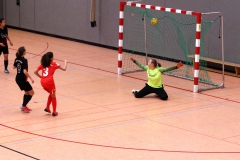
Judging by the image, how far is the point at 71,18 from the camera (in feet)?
79.8

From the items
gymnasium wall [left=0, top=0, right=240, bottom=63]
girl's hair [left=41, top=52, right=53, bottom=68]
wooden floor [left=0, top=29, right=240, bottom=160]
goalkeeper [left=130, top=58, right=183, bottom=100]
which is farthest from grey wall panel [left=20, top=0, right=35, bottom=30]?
girl's hair [left=41, top=52, right=53, bottom=68]

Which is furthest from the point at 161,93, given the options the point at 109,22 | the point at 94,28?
the point at 94,28

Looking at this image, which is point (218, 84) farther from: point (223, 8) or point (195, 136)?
point (195, 136)

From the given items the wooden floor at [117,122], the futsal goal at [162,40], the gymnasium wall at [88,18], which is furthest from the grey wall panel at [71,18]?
the wooden floor at [117,122]

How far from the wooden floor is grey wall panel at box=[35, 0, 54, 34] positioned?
24.2ft

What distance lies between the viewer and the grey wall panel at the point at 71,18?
23766 mm

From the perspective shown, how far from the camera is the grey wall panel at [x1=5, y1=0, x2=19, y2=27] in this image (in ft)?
89.1

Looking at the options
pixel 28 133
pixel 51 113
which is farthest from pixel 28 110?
pixel 28 133

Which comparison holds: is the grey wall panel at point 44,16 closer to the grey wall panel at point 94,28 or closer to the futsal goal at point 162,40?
the grey wall panel at point 94,28

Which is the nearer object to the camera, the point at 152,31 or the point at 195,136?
the point at 195,136

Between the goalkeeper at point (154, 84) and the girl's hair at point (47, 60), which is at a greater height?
the girl's hair at point (47, 60)

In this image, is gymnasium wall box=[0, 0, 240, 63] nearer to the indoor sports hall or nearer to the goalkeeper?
the indoor sports hall

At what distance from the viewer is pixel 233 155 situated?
1068 cm

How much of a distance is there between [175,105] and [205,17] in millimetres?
5747
